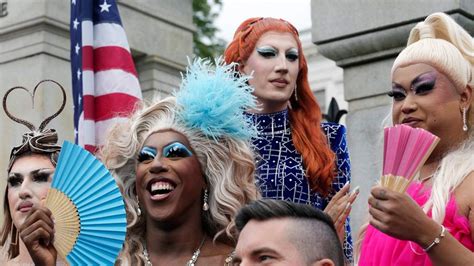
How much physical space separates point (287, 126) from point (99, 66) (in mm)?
1882

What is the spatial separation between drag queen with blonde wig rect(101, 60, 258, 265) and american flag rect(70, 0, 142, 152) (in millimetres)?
1741

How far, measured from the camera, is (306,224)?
4.77 metres

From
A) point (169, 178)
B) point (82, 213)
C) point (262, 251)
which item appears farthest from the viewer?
point (169, 178)

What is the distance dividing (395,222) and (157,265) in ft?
4.52

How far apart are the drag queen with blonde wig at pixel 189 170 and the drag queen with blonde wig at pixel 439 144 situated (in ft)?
2.26

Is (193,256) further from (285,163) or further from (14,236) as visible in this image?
(14,236)

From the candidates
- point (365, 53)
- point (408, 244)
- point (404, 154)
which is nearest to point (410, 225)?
point (404, 154)

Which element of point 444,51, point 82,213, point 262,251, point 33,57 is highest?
point 33,57

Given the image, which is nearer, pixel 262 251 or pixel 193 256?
pixel 262 251

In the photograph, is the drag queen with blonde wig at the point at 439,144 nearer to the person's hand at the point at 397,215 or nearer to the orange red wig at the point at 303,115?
the person's hand at the point at 397,215

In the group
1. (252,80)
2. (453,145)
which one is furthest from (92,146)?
(453,145)

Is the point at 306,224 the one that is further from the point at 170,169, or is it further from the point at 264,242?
the point at 170,169

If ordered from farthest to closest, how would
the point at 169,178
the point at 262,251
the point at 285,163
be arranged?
the point at 285,163
the point at 169,178
the point at 262,251

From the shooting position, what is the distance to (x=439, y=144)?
18.2 feet
